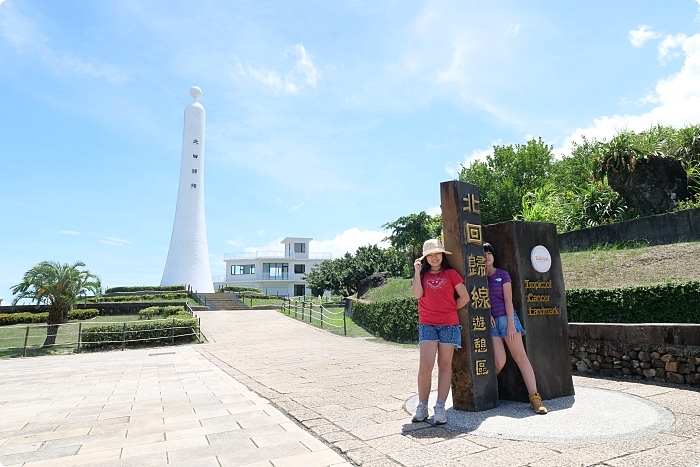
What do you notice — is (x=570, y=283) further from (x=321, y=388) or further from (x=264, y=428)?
(x=264, y=428)

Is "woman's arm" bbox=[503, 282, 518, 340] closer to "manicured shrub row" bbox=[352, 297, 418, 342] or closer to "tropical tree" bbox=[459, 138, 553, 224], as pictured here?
"manicured shrub row" bbox=[352, 297, 418, 342]

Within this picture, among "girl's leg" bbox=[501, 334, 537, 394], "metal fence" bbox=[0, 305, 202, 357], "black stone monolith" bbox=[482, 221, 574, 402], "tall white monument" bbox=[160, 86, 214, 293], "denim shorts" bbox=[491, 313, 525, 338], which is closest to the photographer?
"girl's leg" bbox=[501, 334, 537, 394]

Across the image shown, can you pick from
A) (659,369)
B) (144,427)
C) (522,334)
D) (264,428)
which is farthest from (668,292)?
(144,427)

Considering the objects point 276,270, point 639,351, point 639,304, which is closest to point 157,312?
point 639,304

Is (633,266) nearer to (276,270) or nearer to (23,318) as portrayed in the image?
(23,318)

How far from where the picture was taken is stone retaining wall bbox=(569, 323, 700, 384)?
4.85m

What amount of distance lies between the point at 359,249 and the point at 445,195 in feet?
87.0

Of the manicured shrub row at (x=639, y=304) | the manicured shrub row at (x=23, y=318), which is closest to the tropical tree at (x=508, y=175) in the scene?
the manicured shrub row at (x=639, y=304)

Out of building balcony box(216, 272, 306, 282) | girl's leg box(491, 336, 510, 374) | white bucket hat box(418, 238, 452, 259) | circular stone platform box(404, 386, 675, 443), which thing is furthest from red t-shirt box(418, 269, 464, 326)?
building balcony box(216, 272, 306, 282)

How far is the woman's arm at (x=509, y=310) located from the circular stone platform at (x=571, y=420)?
2.35ft

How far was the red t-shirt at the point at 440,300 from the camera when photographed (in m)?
3.87

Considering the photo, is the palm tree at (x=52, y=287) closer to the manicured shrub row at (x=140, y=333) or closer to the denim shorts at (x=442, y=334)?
the manicured shrub row at (x=140, y=333)

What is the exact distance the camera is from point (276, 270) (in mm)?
53844

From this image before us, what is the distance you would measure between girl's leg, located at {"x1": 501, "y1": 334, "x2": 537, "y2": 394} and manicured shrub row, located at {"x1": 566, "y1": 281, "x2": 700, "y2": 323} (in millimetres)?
3946
